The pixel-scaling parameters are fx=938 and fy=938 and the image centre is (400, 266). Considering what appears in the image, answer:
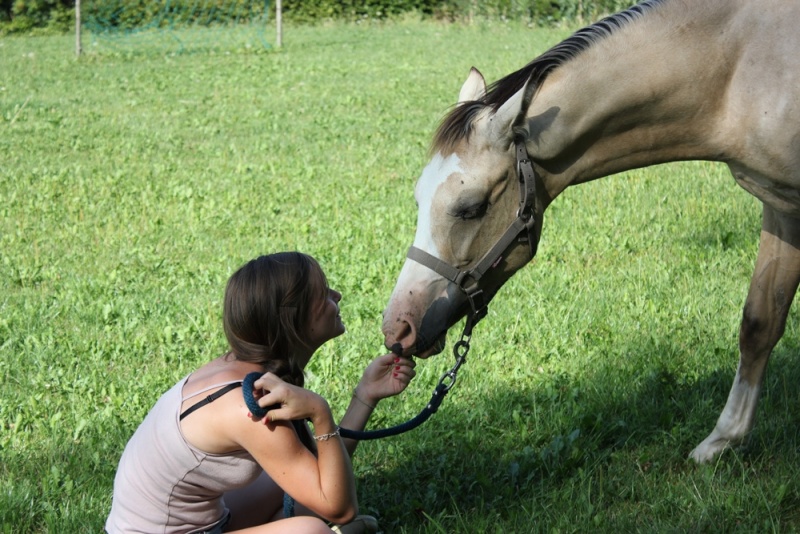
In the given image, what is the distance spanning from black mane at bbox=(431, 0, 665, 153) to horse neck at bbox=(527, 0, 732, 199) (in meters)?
0.03

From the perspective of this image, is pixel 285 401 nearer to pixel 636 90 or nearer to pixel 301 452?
pixel 301 452

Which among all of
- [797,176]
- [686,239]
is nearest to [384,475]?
[797,176]

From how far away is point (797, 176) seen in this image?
9.95 feet

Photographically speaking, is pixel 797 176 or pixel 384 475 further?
pixel 384 475

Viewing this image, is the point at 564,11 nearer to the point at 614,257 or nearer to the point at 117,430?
the point at 614,257

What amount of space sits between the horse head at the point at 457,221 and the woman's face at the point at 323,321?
0.29 metres

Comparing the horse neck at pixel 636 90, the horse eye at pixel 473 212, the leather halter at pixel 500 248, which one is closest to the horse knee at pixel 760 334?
the horse neck at pixel 636 90

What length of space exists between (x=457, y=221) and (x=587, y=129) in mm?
534

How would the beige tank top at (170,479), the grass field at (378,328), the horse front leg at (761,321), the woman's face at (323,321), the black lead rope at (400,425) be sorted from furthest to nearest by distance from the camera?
the horse front leg at (761,321), the grass field at (378,328), the woman's face at (323,321), the beige tank top at (170,479), the black lead rope at (400,425)

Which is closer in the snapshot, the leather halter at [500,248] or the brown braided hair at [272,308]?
the brown braided hair at [272,308]

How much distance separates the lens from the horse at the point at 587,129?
2992mm

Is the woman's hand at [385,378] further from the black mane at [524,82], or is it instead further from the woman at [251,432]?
the black mane at [524,82]

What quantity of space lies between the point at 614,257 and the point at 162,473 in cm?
385

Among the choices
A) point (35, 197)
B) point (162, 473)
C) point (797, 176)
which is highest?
point (797, 176)
